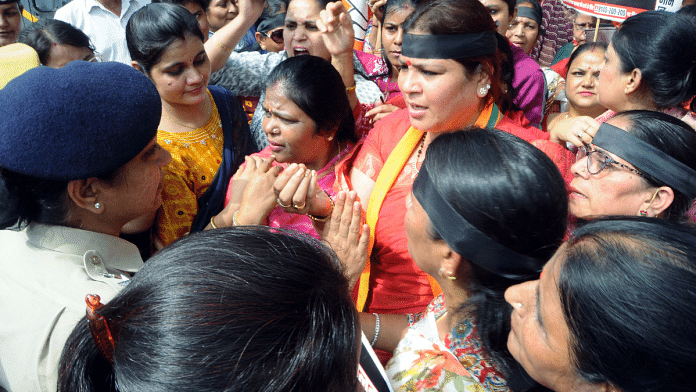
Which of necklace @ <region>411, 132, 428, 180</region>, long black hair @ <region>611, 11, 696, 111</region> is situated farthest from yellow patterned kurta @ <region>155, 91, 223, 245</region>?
long black hair @ <region>611, 11, 696, 111</region>

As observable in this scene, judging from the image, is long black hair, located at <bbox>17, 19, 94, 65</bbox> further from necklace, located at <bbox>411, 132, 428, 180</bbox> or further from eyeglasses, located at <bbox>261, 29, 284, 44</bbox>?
necklace, located at <bbox>411, 132, 428, 180</bbox>

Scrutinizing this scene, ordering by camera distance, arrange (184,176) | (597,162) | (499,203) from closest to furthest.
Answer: (499,203) → (597,162) → (184,176)

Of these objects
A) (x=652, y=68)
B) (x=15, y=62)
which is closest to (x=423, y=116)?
(x=652, y=68)

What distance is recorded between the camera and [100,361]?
773 millimetres

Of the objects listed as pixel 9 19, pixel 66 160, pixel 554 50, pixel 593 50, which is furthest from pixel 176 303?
pixel 554 50

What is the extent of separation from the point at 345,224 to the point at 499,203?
74 centimetres

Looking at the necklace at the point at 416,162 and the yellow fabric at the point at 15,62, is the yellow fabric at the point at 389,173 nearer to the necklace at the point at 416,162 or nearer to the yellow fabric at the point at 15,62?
the necklace at the point at 416,162

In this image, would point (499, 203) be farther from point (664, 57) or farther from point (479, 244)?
point (664, 57)

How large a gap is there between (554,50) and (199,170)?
16.8 feet

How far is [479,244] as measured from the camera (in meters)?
1.15

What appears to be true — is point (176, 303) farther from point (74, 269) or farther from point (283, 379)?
point (74, 269)

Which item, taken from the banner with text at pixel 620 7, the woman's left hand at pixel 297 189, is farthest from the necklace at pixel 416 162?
the banner with text at pixel 620 7

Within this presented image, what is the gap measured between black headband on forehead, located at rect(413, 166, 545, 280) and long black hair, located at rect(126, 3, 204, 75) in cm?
154

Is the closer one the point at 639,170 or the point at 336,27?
the point at 639,170
